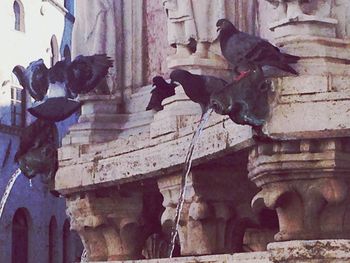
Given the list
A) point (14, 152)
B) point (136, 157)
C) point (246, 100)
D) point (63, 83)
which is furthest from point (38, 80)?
point (14, 152)

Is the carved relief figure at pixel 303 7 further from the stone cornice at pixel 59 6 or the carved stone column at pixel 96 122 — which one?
the stone cornice at pixel 59 6

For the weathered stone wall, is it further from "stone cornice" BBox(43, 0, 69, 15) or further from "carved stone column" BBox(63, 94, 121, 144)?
"stone cornice" BBox(43, 0, 69, 15)

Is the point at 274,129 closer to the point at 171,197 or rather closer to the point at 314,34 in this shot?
the point at 314,34

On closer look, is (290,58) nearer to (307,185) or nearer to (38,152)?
(307,185)

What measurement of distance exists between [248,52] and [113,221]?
10.9 ft

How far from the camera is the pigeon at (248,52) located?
376 inches

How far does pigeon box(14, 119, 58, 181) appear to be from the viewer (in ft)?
42.7

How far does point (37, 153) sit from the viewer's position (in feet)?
42.8

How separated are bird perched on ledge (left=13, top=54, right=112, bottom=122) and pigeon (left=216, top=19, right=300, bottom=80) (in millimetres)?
2264

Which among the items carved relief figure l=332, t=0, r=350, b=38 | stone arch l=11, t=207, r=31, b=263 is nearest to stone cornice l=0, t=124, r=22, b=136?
stone arch l=11, t=207, r=31, b=263

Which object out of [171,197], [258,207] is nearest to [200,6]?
[171,197]

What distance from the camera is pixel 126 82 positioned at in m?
13.0

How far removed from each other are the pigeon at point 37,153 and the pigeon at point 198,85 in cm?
265

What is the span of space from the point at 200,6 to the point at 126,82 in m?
1.83
